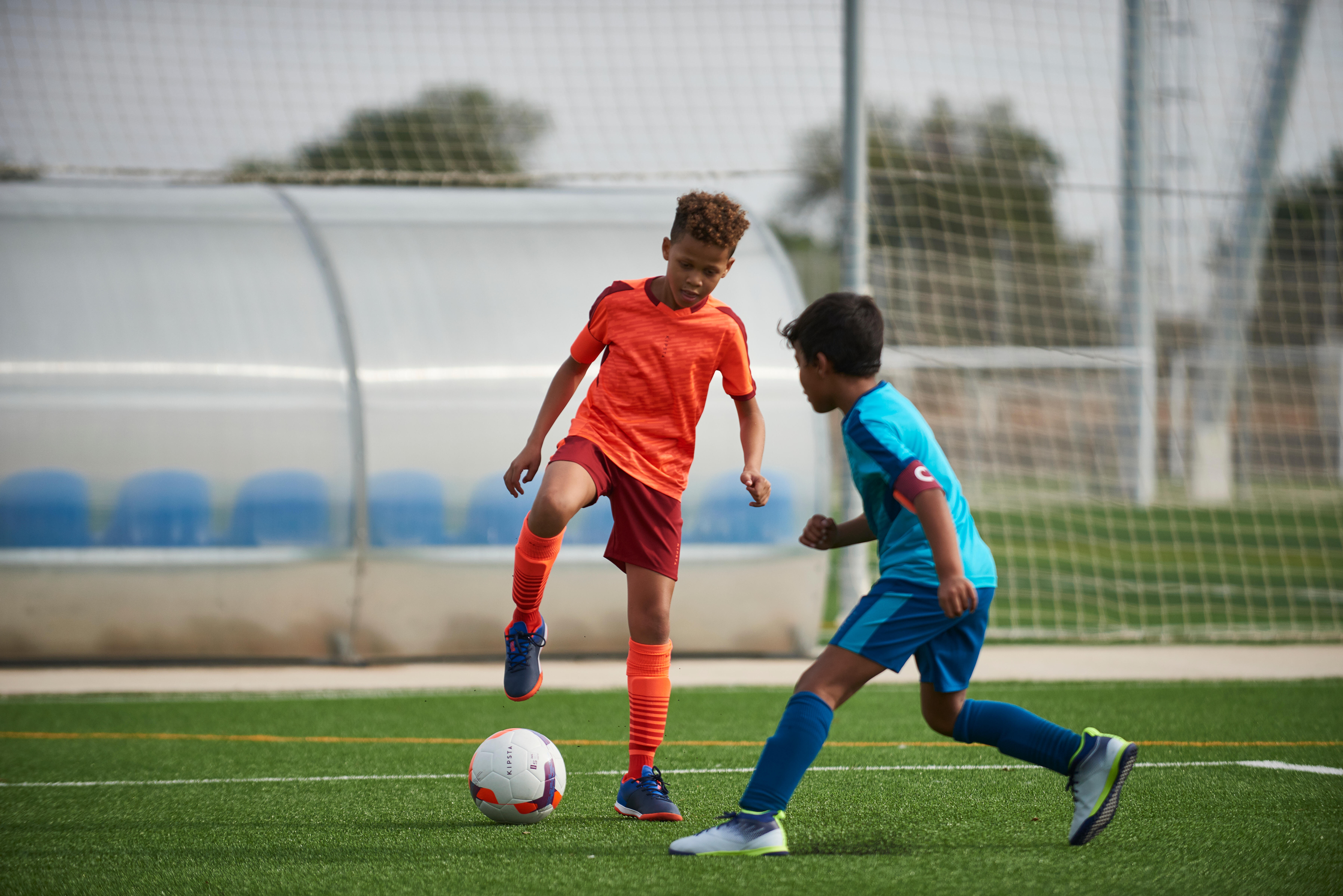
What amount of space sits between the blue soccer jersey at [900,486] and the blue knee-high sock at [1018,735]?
35 centimetres

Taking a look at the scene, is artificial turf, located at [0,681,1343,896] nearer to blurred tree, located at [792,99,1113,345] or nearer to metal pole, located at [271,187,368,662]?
metal pole, located at [271,187,368,662]

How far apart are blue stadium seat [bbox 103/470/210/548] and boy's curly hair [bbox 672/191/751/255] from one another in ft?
15.0

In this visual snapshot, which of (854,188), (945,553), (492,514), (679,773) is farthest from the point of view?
(854,188)

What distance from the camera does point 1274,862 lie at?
313 cm

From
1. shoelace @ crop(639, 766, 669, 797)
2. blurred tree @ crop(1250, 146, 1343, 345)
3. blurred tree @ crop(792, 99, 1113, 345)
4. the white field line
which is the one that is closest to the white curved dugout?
blurred tree @ crop(792, 99, 1113, 345)

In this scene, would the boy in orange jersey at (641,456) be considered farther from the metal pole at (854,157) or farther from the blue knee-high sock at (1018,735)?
the metal pole at (854,157)

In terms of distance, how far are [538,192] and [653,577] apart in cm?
536

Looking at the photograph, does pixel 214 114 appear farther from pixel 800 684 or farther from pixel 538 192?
pixel 800 684

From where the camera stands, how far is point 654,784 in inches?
148

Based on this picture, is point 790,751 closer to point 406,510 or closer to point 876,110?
point 406,510

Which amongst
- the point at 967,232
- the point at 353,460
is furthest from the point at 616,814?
the point at 967,232

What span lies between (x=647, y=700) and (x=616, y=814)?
14.0 inches

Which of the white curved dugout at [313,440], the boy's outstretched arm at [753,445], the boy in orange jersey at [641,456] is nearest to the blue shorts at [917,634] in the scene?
the boy's outstretched arm at [753,445]

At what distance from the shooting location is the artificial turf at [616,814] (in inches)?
119
